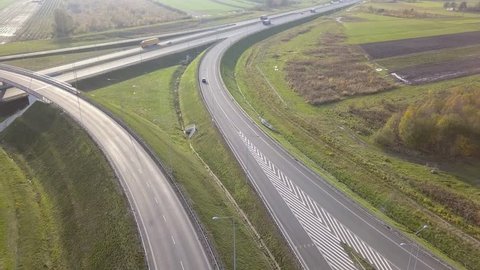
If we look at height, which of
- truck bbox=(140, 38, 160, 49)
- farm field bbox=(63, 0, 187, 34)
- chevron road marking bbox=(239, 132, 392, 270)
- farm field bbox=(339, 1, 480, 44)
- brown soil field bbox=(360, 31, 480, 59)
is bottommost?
chevron road marking bbox=(239, 132, 392, 270)

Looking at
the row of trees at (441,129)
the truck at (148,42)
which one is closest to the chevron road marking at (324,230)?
the row of trees at (441,129)

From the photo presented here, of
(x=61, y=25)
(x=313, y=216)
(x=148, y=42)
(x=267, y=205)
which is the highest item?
(x=61, y=25)

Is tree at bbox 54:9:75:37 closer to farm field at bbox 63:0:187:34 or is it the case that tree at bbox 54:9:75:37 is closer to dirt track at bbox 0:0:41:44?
farm field at bbox 63:0:187:34

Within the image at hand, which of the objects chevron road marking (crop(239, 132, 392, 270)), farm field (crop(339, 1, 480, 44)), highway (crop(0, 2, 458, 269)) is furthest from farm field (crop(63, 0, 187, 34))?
chevron road marking (crop(239, 132, 392, 270))

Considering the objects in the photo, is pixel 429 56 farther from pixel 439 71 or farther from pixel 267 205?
pixel 267 205

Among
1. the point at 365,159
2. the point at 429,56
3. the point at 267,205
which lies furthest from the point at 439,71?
the point at 267,205
